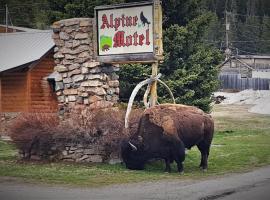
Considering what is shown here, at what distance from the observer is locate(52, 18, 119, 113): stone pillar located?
17.8 m

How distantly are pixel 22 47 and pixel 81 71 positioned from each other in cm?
1486

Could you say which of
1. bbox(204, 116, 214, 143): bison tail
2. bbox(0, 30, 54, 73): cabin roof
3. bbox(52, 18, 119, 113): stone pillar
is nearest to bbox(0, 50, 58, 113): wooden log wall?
bbox(0, 30, 54, 73): cabin roof

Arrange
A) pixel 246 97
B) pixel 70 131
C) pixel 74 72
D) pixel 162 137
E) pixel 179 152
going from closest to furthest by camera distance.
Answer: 1. pixel 179 152
2. pixel 162 137
3. pixel 70 131
4. pixel 74 72
5. pixel 246 97

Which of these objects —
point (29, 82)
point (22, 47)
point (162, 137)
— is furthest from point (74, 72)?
point (22, 47)

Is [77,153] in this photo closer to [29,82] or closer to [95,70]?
[95,70]

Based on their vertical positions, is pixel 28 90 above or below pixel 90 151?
above

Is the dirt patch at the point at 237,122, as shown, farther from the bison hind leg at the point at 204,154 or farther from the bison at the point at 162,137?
the bison at the point at 162,137

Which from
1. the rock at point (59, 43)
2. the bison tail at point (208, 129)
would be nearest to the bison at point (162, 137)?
the bison tail at point (208, 129)

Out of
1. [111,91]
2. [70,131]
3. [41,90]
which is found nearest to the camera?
[70,131]

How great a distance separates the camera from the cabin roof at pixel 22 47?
29.4 meters

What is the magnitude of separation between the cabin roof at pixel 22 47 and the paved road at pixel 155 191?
1605 cm

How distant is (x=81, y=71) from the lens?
58.9 feet

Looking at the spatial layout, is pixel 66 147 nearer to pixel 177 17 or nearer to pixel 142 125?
pixel 142 125

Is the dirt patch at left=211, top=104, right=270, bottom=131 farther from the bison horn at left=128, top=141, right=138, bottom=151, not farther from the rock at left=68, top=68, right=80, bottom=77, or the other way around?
the bison horn at left=128, top=141, right=138, bottom=151
